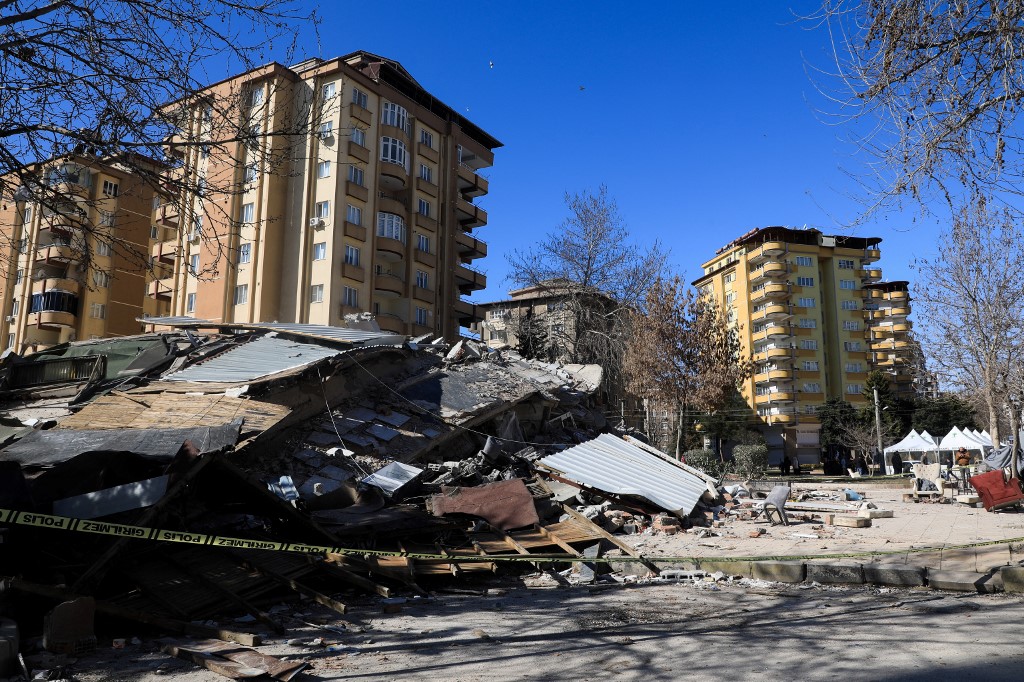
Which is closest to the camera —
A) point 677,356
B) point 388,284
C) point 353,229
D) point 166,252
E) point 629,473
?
point 629,473

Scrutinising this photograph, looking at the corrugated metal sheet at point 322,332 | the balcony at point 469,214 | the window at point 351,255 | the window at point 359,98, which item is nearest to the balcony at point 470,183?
the balcony at point 469,214

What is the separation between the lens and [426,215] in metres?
42.7

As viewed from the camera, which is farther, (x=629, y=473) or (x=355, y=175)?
(x=355, y=175)

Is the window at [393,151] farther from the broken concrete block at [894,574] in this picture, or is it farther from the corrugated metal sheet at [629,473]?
the broken concrete block at [894,574]

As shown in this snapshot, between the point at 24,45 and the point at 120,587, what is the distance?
549 cm

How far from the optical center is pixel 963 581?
6.60m

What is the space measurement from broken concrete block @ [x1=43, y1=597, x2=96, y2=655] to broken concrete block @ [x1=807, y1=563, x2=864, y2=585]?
687 centimetres

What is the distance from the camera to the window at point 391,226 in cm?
3889

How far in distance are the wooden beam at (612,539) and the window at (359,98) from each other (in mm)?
31917

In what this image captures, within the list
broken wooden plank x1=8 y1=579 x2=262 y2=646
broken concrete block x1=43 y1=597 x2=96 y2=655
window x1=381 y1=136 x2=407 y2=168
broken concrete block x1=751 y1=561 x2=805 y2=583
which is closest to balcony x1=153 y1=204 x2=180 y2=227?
broken wooden plank x1=8 y1=579 x2=262 y2=646

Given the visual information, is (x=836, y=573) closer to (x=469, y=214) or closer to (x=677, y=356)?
(x=677, y=356)

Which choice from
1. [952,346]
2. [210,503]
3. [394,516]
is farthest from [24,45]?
[952,346]

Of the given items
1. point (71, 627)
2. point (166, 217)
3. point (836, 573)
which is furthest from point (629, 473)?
point (166, 217)

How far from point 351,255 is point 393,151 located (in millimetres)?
7073
